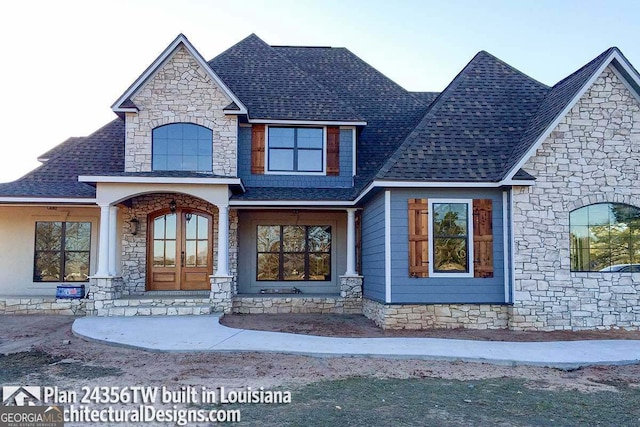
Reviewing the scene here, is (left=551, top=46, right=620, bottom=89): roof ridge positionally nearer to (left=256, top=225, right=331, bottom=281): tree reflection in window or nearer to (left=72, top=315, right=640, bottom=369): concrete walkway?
(left=72, top=315, right=640, bottom=369): concrete walkway

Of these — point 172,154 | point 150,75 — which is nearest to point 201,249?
point 172,154

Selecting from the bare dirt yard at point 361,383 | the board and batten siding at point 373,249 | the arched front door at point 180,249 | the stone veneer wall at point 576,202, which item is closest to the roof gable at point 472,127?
the stone veneer wall at point 576,202

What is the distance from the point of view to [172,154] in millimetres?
14164

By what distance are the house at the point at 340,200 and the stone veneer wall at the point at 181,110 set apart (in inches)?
1.5

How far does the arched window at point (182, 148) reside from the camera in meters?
14.1

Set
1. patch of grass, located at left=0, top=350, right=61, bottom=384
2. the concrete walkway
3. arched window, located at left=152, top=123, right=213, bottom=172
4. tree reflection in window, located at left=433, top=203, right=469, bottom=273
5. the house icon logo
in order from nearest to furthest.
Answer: the house icon logo, patch of grass, located at left=0, top=350, right=61, bottom=384, the concrete walkway, tree reflection in window, located at left=433, top=203, right=469, bottom=273, arched window, located at left=152, top=123, right=213, bottom=172

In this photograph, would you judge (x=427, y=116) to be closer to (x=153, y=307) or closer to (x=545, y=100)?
(x=545, y=100)

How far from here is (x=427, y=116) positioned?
12406 millimetres

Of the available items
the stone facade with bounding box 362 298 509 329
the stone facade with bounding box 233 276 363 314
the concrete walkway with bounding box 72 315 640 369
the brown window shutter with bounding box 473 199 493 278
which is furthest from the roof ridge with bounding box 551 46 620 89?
the stone facade with bounding box 233 276 363 314

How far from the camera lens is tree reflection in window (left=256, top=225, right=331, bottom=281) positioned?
50.3ft

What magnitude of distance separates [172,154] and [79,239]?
3820 millimetres

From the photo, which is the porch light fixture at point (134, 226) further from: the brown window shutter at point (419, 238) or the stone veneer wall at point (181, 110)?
the brown window shutter at point (419, 238)

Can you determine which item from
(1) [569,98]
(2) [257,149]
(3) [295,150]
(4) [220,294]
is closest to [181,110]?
(2) [257,149]

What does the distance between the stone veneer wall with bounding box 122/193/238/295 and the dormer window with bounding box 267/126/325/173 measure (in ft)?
6.29
